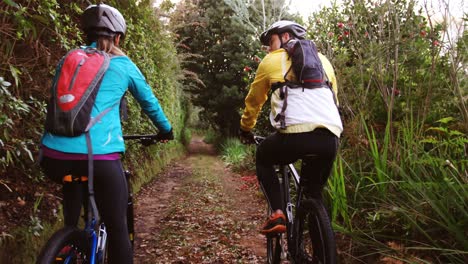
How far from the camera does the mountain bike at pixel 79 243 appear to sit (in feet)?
6.18

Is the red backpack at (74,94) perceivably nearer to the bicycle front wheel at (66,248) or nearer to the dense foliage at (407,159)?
the bicycle front wheel at (66,248)

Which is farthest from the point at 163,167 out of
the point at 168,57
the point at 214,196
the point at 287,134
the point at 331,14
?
the point at 287,134

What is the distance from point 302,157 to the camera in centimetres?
272

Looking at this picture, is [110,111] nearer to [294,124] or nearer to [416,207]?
[294,124]

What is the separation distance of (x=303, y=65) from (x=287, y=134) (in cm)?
48

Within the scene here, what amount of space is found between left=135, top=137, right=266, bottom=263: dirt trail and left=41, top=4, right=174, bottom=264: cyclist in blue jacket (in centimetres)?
190

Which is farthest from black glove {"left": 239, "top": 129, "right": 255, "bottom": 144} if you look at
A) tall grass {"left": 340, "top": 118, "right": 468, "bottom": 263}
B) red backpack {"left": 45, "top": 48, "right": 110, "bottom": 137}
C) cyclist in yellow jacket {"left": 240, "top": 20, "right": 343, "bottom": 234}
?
red backpack {"left": 45, "top": 48, "right": 110, "bottom": 137}

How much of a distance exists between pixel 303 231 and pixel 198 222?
280 centimetres

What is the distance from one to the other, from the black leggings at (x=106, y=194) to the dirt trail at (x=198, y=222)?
1.83 metres

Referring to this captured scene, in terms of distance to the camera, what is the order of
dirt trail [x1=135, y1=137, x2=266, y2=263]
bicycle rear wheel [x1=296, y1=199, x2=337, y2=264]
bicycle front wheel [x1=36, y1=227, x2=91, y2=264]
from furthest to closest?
dirt trail [x1=135, y1=137, x2=266, y2=263], bicycle rear wheel [x1=296, y1=199, x2=337, y2=264], bicycle front wheel [x1=36, y1=227, x2=91, y2=264]

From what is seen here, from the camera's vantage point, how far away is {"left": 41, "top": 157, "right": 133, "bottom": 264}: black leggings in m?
2.11

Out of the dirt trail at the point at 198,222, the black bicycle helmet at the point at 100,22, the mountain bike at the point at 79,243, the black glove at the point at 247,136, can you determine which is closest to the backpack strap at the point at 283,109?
the black glove at the point at 247,136

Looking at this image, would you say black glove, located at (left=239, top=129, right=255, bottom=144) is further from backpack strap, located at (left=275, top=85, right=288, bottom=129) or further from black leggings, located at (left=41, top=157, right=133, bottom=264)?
black leggings, located at (left=41, top=157, right=133, bottom=264)

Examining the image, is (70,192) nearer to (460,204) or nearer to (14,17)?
(14,17)
